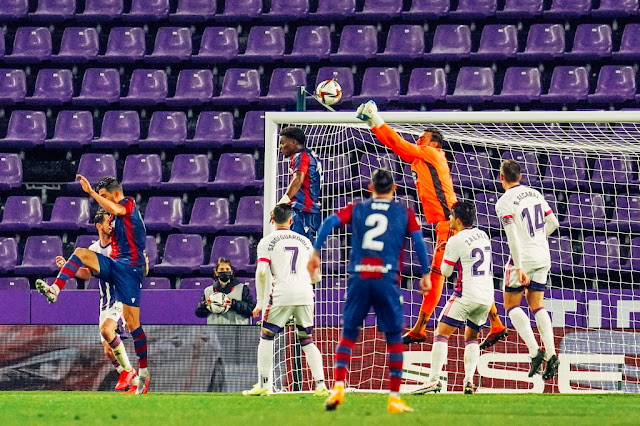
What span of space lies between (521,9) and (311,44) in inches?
141

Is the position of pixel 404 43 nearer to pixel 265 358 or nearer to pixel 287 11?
pixel 287 11

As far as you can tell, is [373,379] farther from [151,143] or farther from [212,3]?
[212,3]

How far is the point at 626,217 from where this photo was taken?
1616 centimetres

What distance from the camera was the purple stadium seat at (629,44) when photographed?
61.6 feet

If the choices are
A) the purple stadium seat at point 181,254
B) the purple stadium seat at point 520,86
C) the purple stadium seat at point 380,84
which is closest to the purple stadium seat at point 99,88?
the purple stadium seat at point 181,254

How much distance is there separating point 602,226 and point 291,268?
21.0 feet

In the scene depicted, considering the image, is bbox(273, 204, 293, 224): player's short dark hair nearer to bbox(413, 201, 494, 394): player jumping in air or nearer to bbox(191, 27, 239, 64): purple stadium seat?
bbox(413, 201, 494, 394): player jumping in air

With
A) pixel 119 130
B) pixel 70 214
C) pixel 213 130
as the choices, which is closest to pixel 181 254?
pixel 70 214

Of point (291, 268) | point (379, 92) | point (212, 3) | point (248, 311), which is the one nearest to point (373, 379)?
point (248, 311)

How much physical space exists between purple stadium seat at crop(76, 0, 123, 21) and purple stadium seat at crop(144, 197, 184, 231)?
4.02m

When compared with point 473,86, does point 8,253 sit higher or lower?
lower

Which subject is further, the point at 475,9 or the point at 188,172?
the point at 475,9

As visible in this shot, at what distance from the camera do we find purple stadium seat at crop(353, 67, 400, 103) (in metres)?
18.6

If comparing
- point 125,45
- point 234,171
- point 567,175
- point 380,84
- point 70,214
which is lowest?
point 70,214
